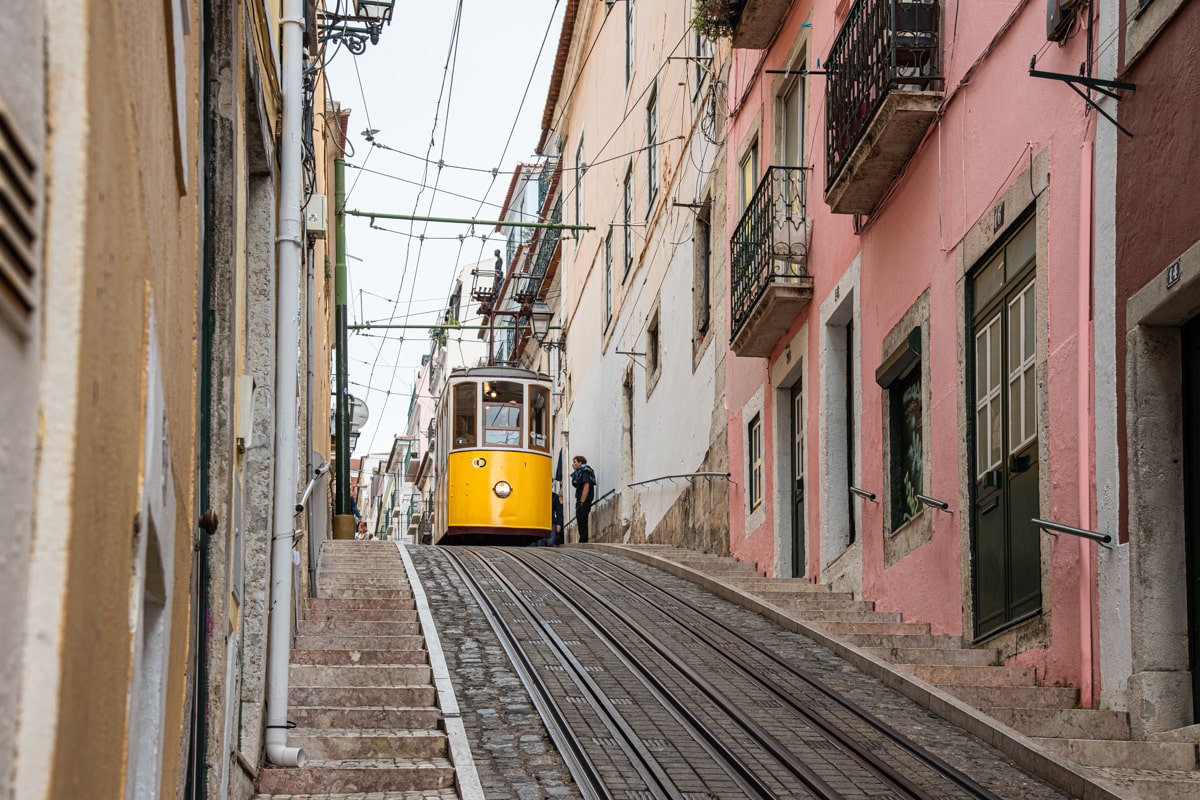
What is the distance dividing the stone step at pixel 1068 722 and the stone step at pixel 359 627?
4.45 metres

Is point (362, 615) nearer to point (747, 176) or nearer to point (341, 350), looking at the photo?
point (747, 176)

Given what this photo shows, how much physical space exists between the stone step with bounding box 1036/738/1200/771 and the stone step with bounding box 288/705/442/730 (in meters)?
3.28

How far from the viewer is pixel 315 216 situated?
10891 mm

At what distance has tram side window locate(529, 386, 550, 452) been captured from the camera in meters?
24.5

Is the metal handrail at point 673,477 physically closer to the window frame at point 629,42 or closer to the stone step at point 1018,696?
the window frame at point 629,42

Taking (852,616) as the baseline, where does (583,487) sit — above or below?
above

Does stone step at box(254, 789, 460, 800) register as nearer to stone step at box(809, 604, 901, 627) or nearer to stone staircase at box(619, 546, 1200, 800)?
stone staircase at box(619, 546, 1200, 800)

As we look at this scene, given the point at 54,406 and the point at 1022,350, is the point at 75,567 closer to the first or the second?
the point at 54,406

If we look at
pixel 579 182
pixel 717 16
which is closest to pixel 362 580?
pixel 717 16

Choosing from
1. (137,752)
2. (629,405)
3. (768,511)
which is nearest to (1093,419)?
(137,752)

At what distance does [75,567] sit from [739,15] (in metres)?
14.7

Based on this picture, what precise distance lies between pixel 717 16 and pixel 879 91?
16.8ft

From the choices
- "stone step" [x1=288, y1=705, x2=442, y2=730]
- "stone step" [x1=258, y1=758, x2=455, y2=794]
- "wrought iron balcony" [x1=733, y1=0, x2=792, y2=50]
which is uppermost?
"wrought iron balcony" [x1=733, y1=0, x2=792, y2=50]

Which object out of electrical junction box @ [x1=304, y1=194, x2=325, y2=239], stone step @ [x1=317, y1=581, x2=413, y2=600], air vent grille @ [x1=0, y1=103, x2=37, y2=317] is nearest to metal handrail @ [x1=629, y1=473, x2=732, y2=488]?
stone step @ [x1=317, y1=581, x2=413, y2=600]
